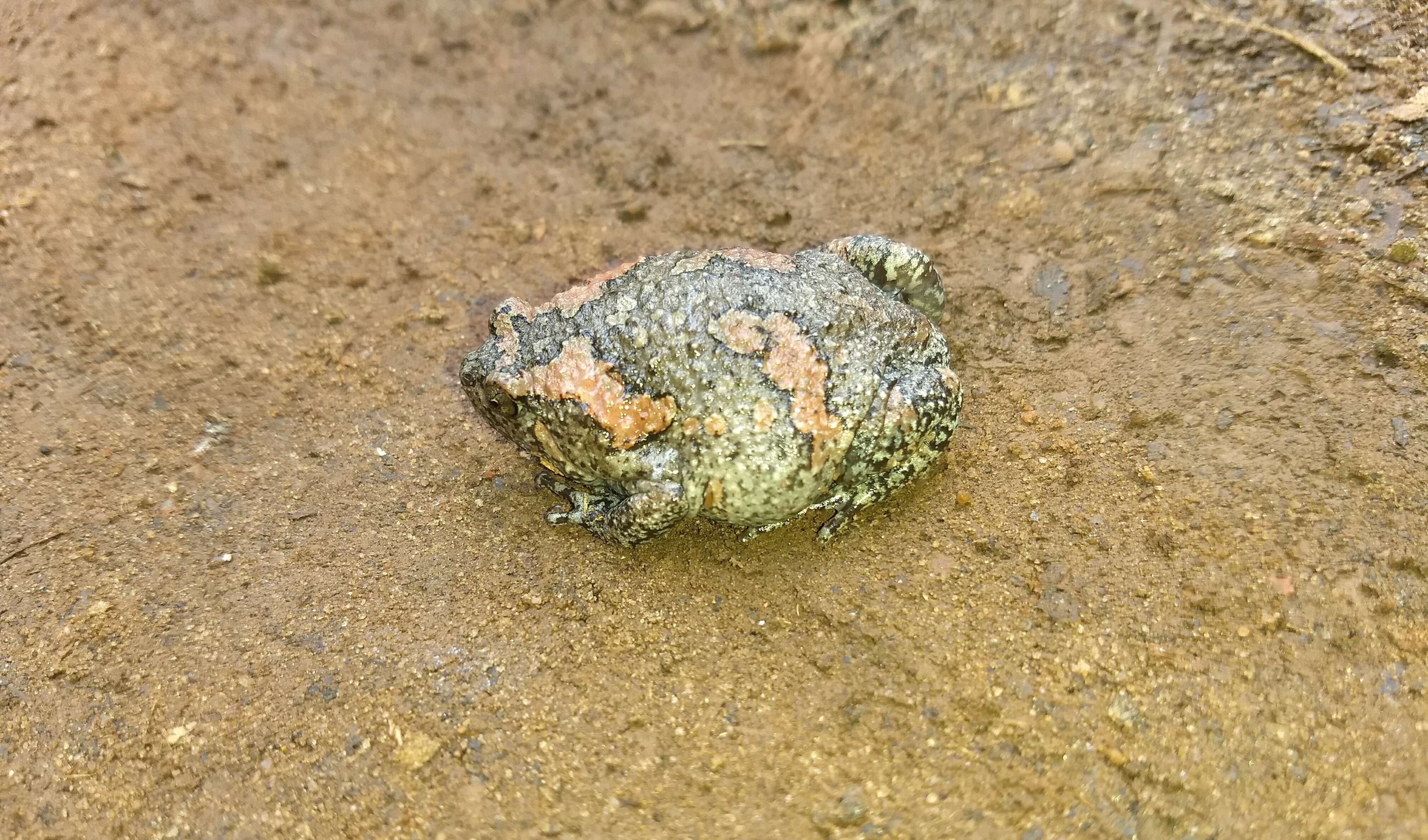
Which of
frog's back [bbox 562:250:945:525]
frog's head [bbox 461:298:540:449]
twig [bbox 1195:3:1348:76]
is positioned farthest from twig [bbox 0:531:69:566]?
twig [bbox 1195:3:1348:76]

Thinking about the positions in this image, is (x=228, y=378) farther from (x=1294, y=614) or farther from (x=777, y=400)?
(x=1294, y=614)

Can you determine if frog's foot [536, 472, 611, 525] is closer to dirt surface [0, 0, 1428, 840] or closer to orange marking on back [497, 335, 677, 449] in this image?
dirt surface [0, 0, 1428, 840]

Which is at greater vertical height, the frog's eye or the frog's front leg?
the frog's eye

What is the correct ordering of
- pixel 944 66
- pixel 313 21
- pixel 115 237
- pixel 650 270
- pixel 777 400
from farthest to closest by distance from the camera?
pixel 313 21, pixel 944 66, pixel 115 237, pixel 650 270, pixel 777 400

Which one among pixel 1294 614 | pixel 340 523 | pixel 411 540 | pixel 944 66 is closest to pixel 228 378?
pixel 340 523

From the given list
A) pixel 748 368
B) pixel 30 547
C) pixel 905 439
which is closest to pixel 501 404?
pixel 748 368

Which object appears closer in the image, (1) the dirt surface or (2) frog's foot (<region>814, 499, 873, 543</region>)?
(1) the dirt surface

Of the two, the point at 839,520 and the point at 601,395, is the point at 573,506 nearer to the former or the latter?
the point at 601,395

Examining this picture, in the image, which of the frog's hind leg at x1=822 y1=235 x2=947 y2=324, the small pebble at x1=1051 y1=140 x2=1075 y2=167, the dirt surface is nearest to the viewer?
the dirt surface
